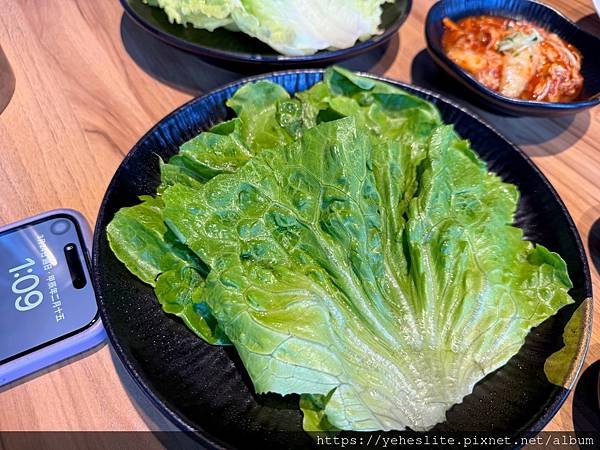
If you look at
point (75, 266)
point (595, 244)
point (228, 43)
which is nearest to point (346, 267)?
point (75, 266)

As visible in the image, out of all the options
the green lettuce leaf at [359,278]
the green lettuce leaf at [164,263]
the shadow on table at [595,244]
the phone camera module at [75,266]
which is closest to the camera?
the green lettuce leaf at [359,278]

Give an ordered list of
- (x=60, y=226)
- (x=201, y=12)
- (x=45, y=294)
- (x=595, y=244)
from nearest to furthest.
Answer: (x=45, y=294), (x=60, y=226), (x=595, y=244), (x=201, y=12)

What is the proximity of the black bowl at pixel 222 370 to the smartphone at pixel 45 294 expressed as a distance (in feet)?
0.43

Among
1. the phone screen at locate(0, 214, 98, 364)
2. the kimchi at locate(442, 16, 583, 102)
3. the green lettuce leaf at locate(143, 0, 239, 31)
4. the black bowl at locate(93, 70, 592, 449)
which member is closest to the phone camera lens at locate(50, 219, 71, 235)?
the phone screen at locate(0, 214, 98, 364)

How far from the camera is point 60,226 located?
44.9 inches

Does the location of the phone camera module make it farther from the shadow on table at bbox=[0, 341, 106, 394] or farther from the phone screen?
the shadow on table at bbox=[0, 341, 106, 394]

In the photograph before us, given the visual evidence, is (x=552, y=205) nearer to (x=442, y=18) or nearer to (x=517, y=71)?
(x=517, y=71)

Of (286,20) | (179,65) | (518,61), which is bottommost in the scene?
(518,61)

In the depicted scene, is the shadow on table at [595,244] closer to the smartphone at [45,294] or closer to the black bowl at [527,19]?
the black bowl at [527,19]

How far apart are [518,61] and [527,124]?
0.72 ft

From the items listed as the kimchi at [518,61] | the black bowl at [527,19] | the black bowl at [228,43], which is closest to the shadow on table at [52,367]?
the black bowl at [228,43]

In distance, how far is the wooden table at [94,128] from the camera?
0.96 m

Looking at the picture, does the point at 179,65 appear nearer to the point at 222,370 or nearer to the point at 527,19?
the point at 222,370

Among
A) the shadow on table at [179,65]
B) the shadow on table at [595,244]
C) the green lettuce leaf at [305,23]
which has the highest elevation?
the green lettuce leaf at [305,23]
